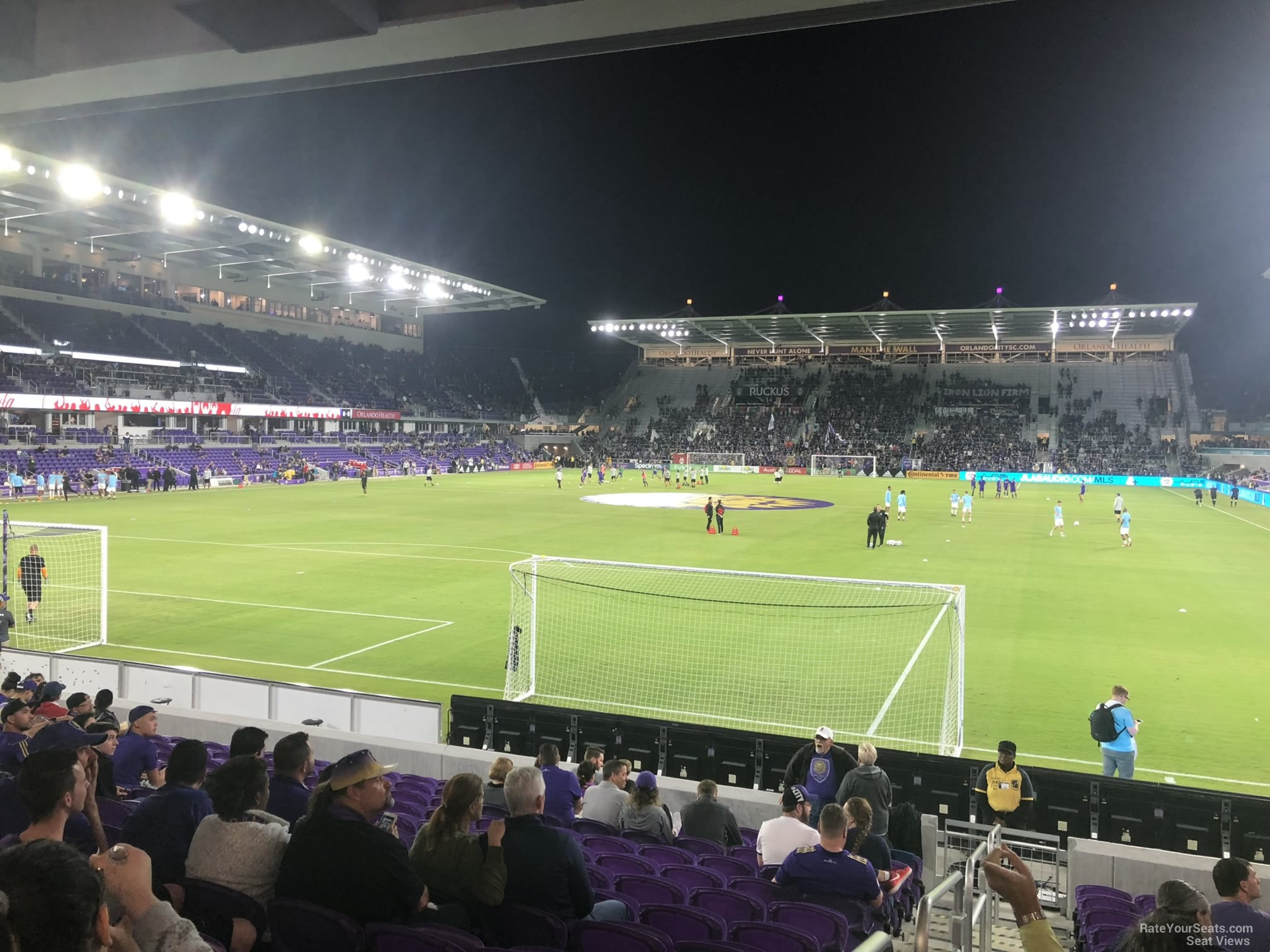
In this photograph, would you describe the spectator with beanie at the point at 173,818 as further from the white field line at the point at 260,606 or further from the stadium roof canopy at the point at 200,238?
→ the stadium roof canopy at the point at 200,238

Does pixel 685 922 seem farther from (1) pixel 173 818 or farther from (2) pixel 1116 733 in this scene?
(2) pixel 1116 733

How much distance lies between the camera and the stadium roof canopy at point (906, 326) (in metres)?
68.8

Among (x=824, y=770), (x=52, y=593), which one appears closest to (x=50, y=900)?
(x=824, y=770)

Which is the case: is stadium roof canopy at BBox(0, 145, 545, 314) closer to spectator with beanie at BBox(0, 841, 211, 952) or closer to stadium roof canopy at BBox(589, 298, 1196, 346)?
stadium roof canopy at BBox(589, 298, 1196, 346)

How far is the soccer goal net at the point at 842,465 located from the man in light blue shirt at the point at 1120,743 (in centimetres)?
6694

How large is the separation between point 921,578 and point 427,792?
18177mm

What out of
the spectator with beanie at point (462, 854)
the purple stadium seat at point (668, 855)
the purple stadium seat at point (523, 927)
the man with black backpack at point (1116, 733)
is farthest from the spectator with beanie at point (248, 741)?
the man with black backpack at point (1116, 733)

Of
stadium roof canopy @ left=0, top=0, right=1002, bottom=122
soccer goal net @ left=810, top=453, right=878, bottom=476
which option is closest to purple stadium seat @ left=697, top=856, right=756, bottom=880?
stadium roof canopy @ left=0, top=0, right=1002, bottom=122

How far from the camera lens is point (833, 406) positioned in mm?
86938

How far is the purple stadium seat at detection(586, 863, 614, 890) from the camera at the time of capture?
506cm

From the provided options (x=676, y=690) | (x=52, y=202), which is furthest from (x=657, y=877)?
(x=52, y=202)

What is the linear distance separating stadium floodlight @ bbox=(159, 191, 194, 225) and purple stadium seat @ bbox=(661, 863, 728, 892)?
51.2m

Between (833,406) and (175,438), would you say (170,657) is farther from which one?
(833,406)

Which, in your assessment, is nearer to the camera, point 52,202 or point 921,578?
point 921,578
